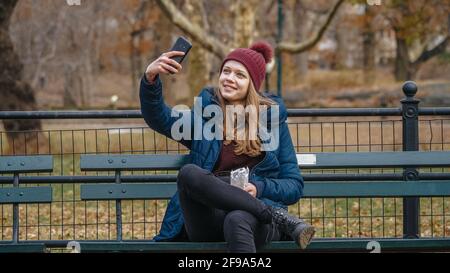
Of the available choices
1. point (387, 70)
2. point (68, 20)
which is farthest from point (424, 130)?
point (387, 70)

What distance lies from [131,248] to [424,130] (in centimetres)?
385

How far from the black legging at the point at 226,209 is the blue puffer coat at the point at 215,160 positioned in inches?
9.5

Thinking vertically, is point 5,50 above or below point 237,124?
above

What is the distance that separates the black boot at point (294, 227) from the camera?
6.69 metres

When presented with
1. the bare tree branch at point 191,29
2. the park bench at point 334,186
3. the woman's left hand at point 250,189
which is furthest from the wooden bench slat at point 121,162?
the bare tree branch at point 191,29

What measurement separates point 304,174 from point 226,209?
1.91 meters

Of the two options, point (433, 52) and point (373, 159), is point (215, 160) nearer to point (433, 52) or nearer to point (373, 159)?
point (373, 159)

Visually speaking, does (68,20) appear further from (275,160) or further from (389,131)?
(275,160)

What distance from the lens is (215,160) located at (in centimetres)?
702

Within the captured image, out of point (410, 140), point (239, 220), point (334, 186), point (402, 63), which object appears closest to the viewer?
point (239, 220)

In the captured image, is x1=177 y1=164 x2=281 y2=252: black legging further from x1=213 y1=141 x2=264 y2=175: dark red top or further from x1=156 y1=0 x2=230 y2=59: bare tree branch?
x1=156 y1=0 x2=230 y2=59: bare tree branch

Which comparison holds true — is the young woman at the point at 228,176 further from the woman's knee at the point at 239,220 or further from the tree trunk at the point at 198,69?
the tree trunk at the point at 198,69

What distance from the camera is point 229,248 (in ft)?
21.7

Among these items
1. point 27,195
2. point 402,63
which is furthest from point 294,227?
point 402,63
